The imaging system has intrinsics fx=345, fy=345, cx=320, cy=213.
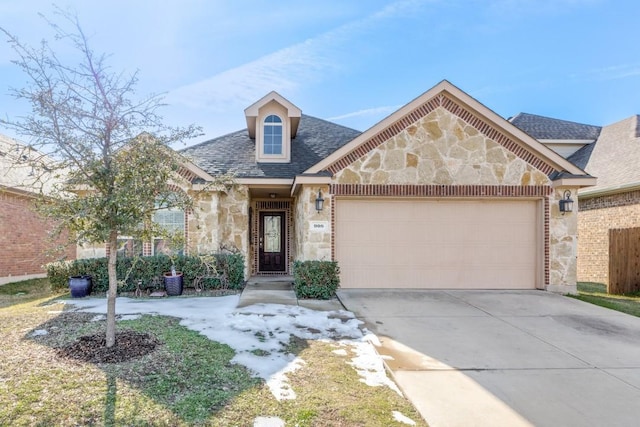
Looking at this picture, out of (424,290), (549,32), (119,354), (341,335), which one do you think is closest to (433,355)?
(341,335)

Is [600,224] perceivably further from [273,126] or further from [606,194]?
[273,126]

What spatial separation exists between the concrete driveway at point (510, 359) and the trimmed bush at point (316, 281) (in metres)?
0.52

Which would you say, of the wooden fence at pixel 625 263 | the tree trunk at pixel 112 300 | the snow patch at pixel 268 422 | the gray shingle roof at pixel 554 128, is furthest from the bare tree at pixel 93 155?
the gray shingle roof at pixel 554 128

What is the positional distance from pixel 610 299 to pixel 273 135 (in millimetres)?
10969

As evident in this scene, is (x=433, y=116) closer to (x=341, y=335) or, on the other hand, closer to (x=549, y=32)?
(x=549, y=32)

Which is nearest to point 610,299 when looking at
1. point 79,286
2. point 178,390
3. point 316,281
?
point 316,281

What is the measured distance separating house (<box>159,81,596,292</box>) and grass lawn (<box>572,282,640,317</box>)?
71cm

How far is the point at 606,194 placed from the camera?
12109 mm

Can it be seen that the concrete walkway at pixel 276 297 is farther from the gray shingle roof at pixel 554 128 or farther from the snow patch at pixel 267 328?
the gray shingle roof at pixel 554 128

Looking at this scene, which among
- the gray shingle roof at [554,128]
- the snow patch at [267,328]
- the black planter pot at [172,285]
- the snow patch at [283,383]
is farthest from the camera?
the gray shingle roof at [554,128]

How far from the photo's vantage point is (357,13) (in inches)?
376

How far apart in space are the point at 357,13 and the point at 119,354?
31.6ft

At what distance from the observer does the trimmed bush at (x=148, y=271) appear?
9125 mm

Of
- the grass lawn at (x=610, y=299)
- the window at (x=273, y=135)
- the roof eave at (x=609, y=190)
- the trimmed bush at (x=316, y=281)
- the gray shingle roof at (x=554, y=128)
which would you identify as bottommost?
the grass lawn at (x=610, y=299)
